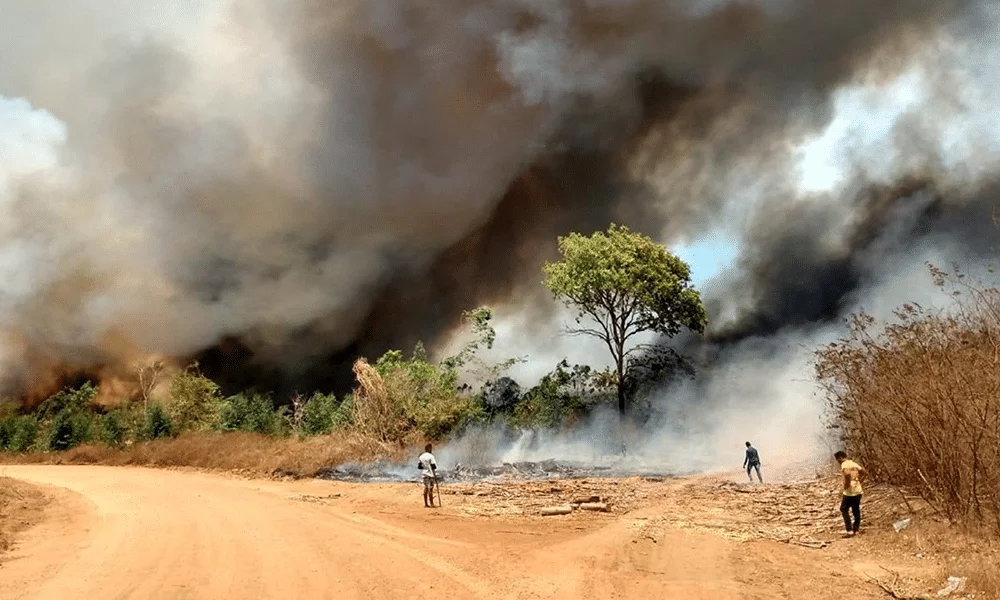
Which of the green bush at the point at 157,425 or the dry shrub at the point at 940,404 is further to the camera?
→ the green bush at the point at 157,425

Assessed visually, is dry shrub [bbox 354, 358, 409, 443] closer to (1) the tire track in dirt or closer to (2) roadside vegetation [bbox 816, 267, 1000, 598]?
(1) the tire track in dirt

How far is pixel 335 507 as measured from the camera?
53.5 ft

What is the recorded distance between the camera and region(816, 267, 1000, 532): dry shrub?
9016mm

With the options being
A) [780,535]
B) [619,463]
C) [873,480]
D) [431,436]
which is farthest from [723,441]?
[780,535]

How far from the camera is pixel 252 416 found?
42.9 meters

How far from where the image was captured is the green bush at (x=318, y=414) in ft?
134

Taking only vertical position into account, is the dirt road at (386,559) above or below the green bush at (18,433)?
below

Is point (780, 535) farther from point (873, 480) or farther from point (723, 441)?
point (723, 441)

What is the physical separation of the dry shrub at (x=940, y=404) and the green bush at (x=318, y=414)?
33714 mm

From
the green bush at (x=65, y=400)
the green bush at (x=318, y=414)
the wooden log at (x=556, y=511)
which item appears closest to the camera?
the wooden log at (x=556, y=511)

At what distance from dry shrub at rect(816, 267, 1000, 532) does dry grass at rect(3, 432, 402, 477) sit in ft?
70.3

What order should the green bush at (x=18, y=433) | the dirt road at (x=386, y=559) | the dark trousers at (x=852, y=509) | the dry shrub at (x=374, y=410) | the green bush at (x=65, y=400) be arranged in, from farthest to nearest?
the green bush at (x=65, y=400)
the green bush at (x=18, y=433)
the dry shrub at (x=374, y=410)
the dark trousers at (x=852, y=509)
the dirt road at (x=386, y=559)

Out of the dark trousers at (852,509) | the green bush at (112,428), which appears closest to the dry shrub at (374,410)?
the green bush at (112,428)

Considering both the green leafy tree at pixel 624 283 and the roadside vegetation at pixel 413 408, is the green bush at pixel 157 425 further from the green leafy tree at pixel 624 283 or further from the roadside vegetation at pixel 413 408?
the green leafy tree at pixel 624 283
